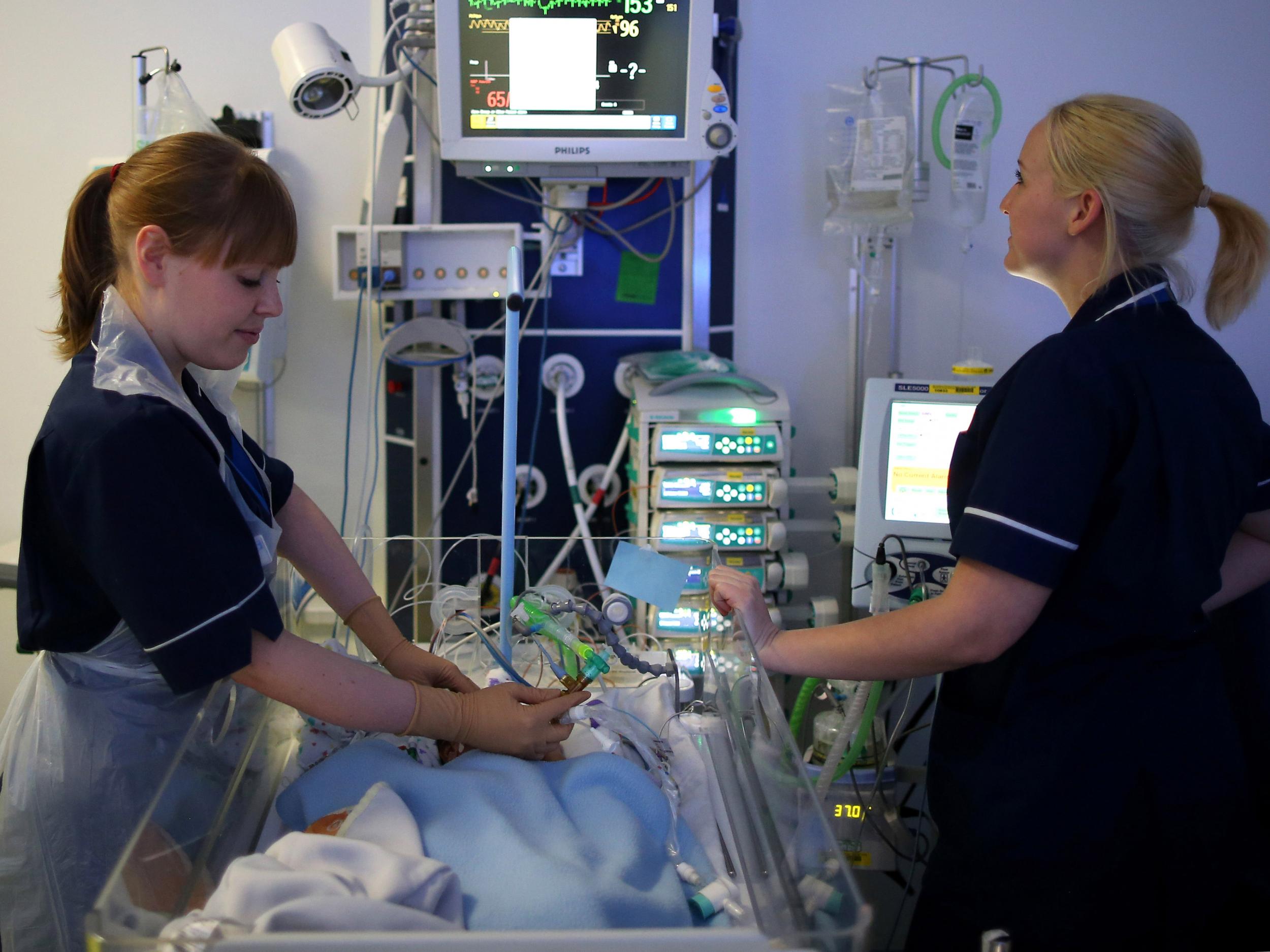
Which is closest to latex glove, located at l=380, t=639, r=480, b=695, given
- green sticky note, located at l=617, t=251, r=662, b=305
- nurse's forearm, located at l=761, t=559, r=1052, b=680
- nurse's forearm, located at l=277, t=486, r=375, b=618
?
nurse's forearm, located at l=277, t=486, r=375, b=618

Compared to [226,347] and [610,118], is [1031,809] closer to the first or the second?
[226,347]

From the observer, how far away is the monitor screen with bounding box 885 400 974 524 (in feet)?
7.41

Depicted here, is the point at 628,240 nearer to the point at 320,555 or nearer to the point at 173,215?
the point at 320,555

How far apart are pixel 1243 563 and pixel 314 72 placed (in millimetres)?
2037

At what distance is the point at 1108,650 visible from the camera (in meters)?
1.28

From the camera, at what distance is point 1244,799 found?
1.33m

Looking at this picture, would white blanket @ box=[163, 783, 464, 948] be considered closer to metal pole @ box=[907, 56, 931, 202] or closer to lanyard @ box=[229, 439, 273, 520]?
lanyard @ box=[229, 439, 273, 520]

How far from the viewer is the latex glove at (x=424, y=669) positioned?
4.60 feet

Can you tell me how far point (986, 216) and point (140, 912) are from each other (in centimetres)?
290

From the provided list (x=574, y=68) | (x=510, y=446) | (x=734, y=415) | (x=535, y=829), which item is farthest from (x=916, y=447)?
(x=535, y=829)

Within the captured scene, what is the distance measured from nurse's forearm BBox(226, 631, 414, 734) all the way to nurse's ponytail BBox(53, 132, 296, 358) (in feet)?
1.42

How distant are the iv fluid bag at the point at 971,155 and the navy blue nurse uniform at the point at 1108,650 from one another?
1476mm

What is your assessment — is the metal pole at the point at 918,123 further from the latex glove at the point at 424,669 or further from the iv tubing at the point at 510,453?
the latex glove at the point at 424,669

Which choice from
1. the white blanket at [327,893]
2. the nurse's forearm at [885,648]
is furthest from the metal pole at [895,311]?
the white blanket at [327,893]
